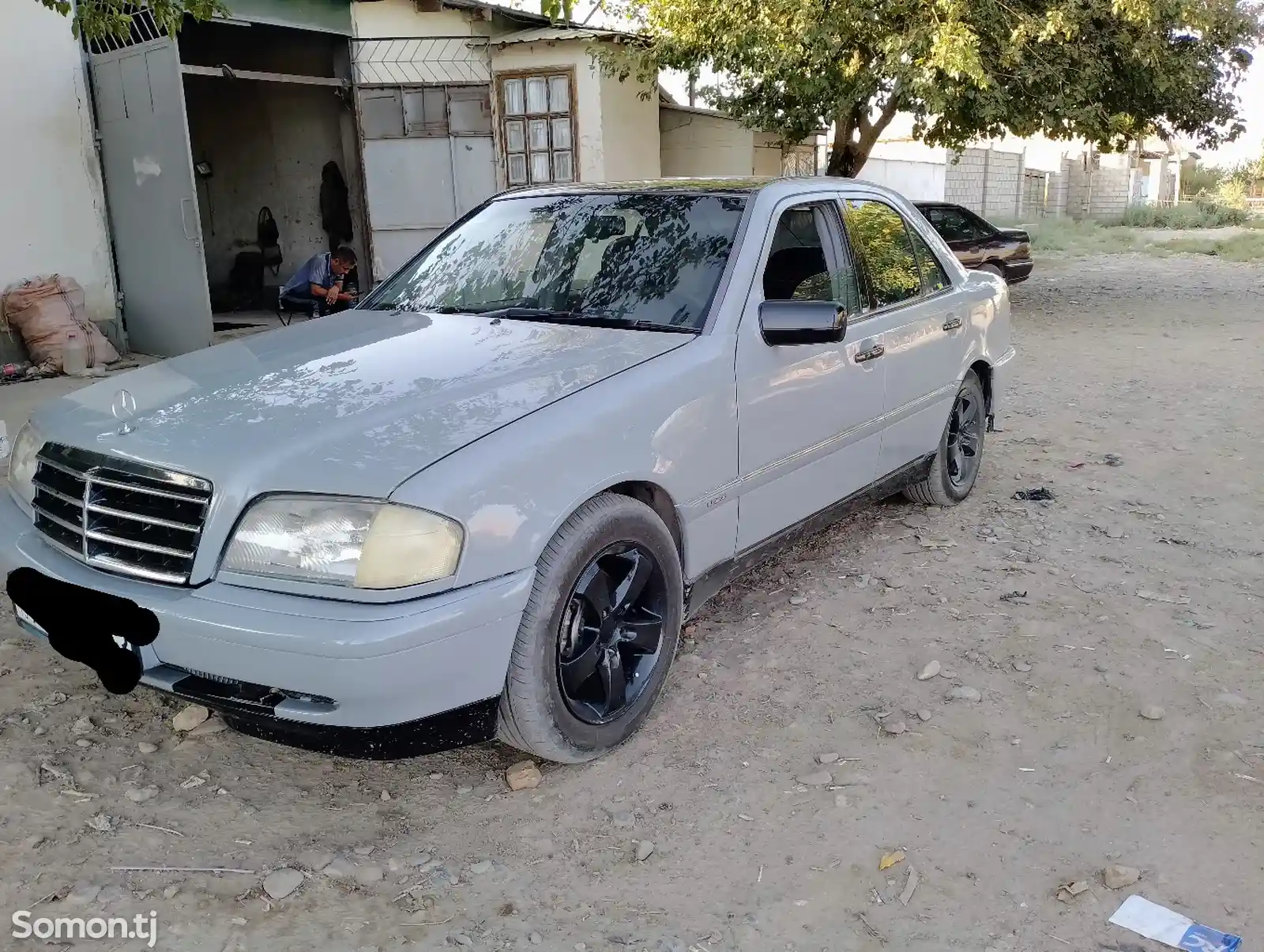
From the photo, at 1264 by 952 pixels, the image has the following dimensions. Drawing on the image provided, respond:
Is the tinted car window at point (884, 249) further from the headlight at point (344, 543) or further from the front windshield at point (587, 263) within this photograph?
the headlight at point (344, 543)

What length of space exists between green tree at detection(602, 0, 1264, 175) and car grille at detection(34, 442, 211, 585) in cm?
969

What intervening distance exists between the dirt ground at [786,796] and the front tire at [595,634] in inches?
6.4

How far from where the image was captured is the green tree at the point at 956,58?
10.8 metres

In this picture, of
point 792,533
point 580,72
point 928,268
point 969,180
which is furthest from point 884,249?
point 969,180

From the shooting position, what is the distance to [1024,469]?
6062 mm

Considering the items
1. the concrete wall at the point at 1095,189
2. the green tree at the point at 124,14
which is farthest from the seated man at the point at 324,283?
the concrete wall at the point at 1095,189

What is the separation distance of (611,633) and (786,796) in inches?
26.3

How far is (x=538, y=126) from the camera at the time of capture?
40.7ft

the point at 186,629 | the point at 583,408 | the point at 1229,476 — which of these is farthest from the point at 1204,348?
the point at 186,629

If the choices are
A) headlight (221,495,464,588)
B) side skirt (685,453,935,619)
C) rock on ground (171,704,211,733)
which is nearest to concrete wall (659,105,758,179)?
side skirt (685,453,935,619)

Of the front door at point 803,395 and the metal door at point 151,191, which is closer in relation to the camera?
the front door at point 803,395

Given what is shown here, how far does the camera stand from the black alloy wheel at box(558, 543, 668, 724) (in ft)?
9.41

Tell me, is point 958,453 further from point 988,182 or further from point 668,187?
point 988,182

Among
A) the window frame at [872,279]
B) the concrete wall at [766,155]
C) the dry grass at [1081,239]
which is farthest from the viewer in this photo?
the dry grass at [1081,239]
